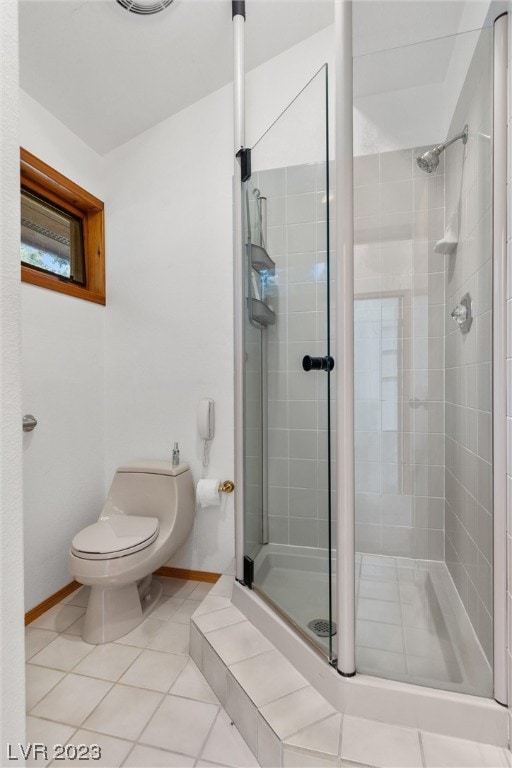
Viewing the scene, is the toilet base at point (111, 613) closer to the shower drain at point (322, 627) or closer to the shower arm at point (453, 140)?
the shower drain at point (322, 627)

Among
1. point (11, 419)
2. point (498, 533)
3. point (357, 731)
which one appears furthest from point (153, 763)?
point (498, 533)

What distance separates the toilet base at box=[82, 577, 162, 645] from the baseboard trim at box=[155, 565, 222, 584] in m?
0.40

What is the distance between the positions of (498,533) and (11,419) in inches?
49.9

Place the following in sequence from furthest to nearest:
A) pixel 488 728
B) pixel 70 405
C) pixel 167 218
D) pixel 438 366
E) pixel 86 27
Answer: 1. pixel 167 218
2. pixel 70 405
3. pixel 86 27
4. pixel 438 366
5. pixel 488 728

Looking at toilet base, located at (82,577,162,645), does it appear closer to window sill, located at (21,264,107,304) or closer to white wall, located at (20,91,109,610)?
white wall, located at (20,91,109,610)

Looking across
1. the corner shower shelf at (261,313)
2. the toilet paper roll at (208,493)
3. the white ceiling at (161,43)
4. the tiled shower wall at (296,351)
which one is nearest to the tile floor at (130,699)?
the toilet paper roll at (208,493)

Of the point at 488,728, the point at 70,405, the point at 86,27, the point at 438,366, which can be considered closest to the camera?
the point at 488,728

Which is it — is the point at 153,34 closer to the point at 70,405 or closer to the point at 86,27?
the point at 86,27

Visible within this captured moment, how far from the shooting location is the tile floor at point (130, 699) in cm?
113

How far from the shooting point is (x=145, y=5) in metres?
1.56

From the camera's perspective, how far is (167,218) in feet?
7.08

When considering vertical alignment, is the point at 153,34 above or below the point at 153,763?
above

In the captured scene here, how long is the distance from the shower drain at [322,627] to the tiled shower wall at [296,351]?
8.9 inches

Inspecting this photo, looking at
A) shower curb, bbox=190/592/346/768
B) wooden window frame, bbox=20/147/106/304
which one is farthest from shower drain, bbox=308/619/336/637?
wooden window frame, bbox=20/147/106/304
